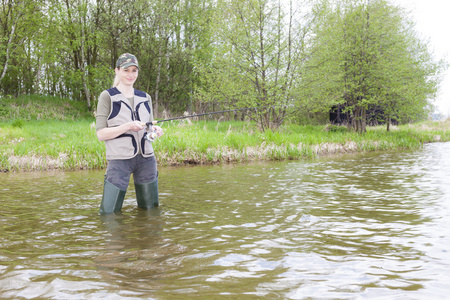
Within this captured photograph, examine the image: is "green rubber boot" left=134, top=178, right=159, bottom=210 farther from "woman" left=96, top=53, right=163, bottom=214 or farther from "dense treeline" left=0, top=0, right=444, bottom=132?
"dense treeline" left=0, top=0, right=444, bottom=132

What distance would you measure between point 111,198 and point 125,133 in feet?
3.02

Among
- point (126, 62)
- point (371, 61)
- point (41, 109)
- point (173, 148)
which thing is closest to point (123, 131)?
point (126, 62)

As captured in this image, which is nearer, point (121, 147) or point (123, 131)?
point (123, 131)

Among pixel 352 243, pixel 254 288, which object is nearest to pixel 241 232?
pixel 352 243

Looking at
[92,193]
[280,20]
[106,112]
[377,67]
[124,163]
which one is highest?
[280,20]

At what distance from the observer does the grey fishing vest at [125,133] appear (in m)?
4.75

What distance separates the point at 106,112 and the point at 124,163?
70cm

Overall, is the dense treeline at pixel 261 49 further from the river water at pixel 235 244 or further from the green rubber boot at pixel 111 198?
the green rubber boot at pixel 111 198

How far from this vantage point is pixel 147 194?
5344 mm

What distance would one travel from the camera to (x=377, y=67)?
21.1 metres

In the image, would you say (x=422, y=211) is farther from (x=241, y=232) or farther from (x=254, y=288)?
(x=254, y=288)

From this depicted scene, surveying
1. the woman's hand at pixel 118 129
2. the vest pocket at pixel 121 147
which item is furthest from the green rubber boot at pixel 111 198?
the woman's hand at pixel 118 129

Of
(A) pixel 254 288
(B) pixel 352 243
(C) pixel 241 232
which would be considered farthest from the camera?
(C) pixel 241 232

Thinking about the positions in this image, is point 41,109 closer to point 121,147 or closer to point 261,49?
point 261,49
